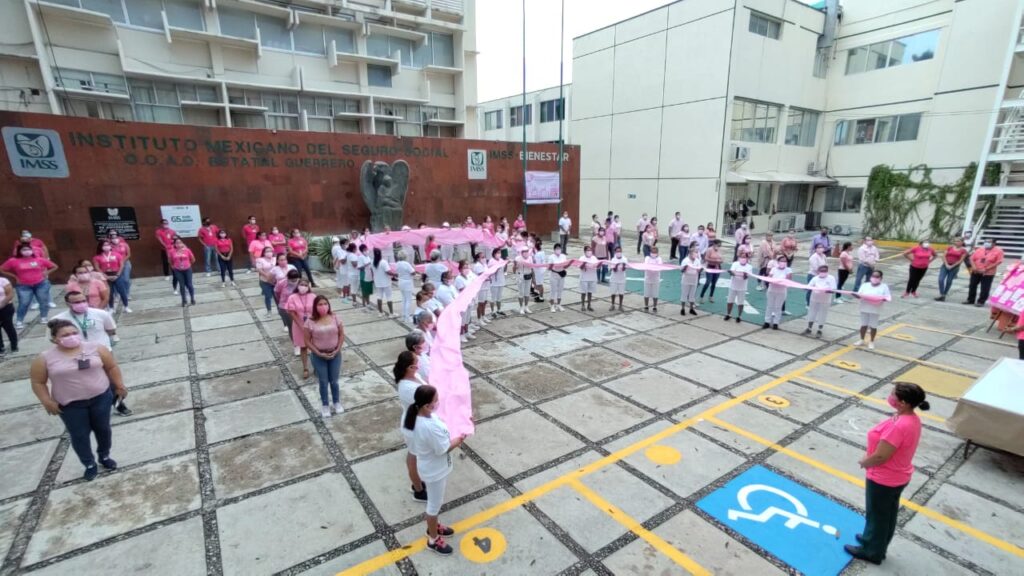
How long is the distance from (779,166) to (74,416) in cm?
2765

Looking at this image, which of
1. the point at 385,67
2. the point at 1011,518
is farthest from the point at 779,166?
the point at 1011,518

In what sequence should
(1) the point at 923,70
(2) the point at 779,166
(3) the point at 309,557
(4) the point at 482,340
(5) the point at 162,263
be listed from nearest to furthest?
(3) the point at 309,557 → (4) the point at 482,340 → (5) the point at 162,263 → (1) the point at 923,70 → (2) the point at 779,166

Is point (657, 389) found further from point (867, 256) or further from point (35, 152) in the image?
point (35, 152)

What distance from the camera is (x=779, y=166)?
24156mm

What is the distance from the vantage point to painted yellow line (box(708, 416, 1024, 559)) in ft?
13.4

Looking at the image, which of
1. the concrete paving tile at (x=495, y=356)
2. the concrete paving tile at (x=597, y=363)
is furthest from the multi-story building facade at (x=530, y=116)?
the concrete paving tile at (x=597, y=363)

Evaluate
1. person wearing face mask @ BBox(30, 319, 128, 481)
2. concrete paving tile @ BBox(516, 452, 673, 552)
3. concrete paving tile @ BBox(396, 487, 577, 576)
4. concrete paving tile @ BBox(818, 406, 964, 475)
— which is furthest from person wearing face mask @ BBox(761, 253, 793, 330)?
person wearing face mask @ BBox(30, 319, 128, 481)

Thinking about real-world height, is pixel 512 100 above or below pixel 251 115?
above

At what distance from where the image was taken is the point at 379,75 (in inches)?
1017

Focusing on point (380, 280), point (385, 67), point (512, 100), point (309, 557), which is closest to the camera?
point (309, 557)

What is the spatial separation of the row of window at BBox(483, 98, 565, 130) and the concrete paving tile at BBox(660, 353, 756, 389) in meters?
25.7

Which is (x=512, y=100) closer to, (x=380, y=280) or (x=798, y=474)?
(x=380, y=280)

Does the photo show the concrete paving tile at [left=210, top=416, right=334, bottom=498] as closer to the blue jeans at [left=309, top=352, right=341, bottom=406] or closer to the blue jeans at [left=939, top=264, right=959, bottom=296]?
the blue jeans at [left=309, top=352, right=341, bottom=406]

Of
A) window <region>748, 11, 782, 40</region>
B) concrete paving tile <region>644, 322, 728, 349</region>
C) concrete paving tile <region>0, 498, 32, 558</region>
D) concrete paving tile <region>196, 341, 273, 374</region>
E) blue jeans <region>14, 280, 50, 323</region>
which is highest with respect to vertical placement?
window <region>748, 11, 782, 40</region>
